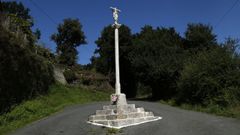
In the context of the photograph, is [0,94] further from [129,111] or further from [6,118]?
[129,111]

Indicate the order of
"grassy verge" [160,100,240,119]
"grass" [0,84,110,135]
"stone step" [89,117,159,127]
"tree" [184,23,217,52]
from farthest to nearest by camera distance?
"tree" [184,23,217,52] < "grassy verge" [160,100,240,119] < "grass" [0,84,110,135] < "stone step" [89,117,159,127]

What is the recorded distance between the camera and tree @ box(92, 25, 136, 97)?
54.8m

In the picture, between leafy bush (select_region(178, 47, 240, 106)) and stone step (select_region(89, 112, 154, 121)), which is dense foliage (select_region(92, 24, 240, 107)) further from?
stone step (select_region(89, 112, 154, 121))

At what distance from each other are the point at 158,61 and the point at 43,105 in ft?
60.1

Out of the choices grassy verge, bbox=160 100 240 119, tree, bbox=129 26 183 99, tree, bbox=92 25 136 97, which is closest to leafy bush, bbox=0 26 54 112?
grassy verge, bbox=160 100 240 119

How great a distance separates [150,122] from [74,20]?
42627mm

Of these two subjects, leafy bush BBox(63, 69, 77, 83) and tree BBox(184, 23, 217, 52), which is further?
tree BBox(184, 23, 217, 52)

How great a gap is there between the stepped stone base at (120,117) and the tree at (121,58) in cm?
3506

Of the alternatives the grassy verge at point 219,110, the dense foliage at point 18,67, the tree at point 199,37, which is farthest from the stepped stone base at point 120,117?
the tree at point 199,37

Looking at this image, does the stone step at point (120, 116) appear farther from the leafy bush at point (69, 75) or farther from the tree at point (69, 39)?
the tree at point (69, 39)

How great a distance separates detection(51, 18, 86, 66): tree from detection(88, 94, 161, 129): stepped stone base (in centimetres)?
3887

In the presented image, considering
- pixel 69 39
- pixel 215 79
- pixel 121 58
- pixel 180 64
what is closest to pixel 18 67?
pixel 215 79

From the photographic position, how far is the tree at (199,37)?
5131 centimetres

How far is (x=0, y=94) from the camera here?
21703mm
